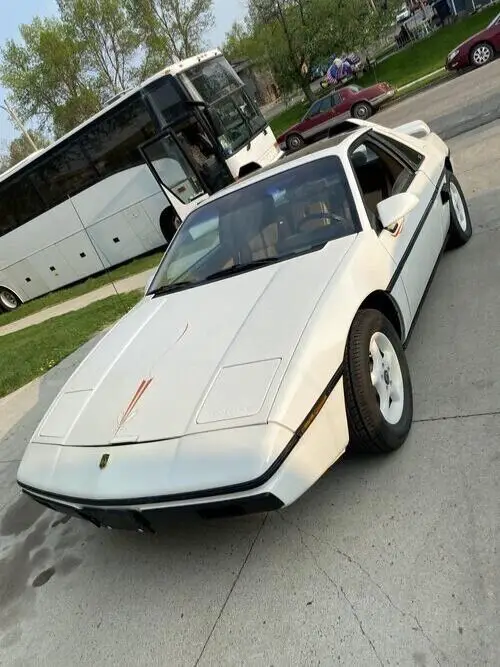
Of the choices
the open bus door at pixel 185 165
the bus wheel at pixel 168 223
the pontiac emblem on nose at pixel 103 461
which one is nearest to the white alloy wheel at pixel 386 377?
the pontiac emblem on nose at pixel 103 461

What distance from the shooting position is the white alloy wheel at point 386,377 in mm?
2709

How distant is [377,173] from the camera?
387 cm

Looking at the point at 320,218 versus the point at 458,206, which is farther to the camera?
the point at 458,206

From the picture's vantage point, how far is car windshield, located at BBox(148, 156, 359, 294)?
330 cm

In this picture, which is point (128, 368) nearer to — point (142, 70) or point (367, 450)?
point (367, 450)

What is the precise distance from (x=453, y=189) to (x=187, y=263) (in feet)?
8.21

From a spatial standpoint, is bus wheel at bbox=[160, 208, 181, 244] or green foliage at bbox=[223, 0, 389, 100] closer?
bus wheel at bbox=[160, 208, 181, 244]

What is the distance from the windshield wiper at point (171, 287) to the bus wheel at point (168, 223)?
28.0 feet

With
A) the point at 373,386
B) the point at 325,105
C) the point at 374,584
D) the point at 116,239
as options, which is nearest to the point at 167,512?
the point at 374,584

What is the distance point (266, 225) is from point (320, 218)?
1.25ft

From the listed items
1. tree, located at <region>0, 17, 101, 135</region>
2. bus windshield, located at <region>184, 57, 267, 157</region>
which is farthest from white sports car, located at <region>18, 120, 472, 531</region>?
tree, located at <region>0, 17, 101, 135</region>

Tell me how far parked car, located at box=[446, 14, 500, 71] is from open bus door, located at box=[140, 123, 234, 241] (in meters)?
10.7

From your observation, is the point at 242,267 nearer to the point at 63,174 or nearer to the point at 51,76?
the point at 63,174

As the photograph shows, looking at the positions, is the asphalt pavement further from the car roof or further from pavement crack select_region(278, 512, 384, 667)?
the car roof
